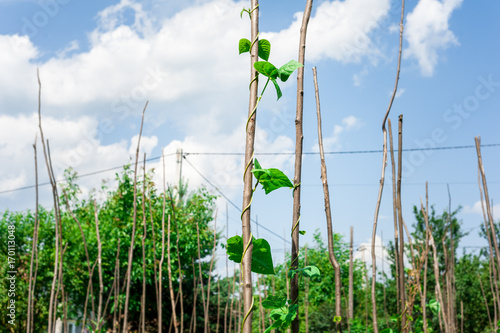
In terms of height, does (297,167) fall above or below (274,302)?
above

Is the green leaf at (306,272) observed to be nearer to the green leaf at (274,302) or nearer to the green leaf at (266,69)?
the green leaf at (274,302)

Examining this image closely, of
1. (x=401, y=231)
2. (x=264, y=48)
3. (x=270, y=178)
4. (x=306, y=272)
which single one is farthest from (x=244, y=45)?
(x=401, y=231)

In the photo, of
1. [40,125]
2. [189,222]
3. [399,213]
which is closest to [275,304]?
[399,213]

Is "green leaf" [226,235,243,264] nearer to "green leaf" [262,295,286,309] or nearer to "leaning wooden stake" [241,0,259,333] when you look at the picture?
"leaning wooden stake" [241,0,259,333]

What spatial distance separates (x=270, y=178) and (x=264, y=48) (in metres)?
0.28

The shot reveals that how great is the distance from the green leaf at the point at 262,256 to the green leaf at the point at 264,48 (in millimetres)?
385

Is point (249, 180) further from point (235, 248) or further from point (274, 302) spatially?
point (274, 302)

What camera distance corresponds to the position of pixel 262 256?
2.86 ft

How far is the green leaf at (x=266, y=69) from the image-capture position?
2.84 ft

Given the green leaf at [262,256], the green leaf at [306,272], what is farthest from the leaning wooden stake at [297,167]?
the green leaf at [262,256]

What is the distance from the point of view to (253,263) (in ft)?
2.90

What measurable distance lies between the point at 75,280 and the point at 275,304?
873cm

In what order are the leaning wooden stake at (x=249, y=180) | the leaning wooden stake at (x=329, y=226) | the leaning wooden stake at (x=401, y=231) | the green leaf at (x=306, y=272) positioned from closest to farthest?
the leaning wooden stake at (x=249, y=180) < the green leaf at (x=306, y=272) < the leaning wooden stake at (x=329, y=226) < the leaning wooden stake at (x=401, y=231)

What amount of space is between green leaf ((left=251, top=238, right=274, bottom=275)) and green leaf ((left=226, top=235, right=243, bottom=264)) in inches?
1.1
